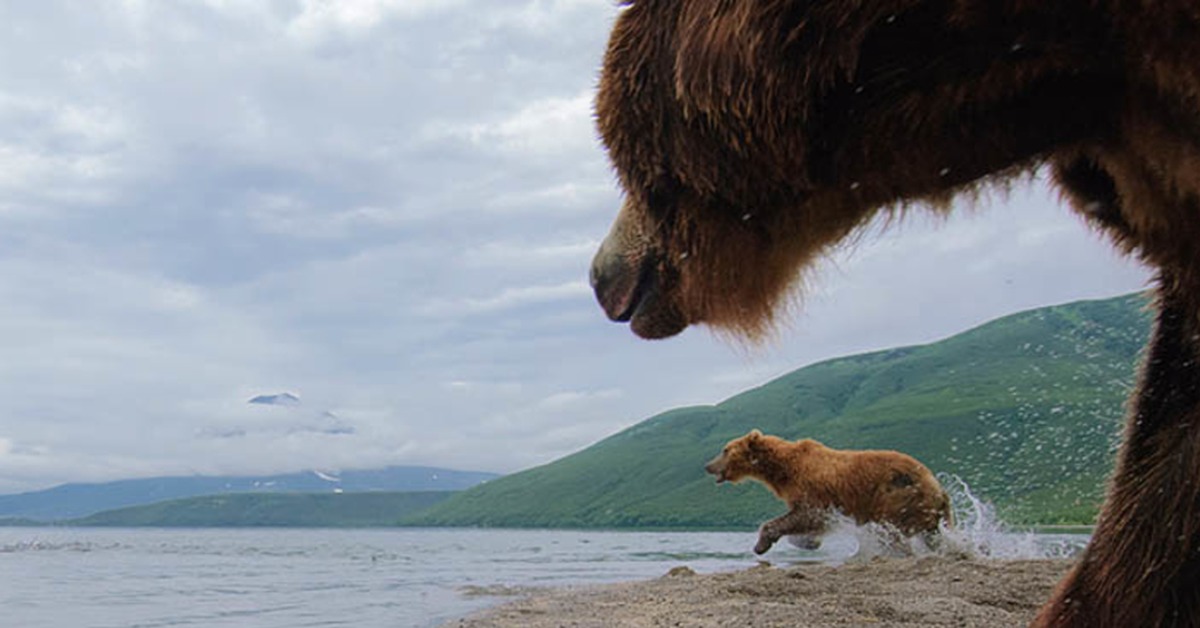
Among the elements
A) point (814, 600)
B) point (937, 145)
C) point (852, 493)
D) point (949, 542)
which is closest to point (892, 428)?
point (949, 542)

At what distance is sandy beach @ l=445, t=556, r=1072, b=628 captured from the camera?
5.47 meters

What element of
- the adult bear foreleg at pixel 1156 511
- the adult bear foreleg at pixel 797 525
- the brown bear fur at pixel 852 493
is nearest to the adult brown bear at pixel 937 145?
the adult bear foreleg at pixel 1156 511

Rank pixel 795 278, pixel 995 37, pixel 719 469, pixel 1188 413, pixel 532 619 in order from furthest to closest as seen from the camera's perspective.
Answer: pixel 719 469 < pixel 532 619 < pixel 795 278 < pixel 1188 413 < pixel 995 37

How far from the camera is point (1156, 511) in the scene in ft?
4.45

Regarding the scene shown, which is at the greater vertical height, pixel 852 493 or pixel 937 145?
pixel 937 145

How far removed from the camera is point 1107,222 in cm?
147

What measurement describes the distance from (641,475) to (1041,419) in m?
67.0

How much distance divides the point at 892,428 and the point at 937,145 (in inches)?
5578

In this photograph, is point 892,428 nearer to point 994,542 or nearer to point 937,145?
point 994,542

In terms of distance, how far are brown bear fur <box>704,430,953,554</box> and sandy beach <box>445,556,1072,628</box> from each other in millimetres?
4048

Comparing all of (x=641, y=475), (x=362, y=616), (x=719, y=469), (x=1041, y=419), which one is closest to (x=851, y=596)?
(x=362, y=616)

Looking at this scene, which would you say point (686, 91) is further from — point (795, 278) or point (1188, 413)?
point (1188, 413)

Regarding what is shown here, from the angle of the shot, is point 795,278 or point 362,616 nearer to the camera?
point 795,278

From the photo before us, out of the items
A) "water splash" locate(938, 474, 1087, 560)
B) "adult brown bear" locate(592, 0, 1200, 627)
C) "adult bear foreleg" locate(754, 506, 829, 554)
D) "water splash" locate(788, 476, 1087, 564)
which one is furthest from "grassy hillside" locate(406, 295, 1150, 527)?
"adult brown bear" locate(592, 0, 1200, 627)
